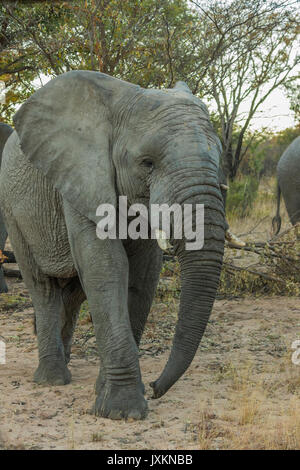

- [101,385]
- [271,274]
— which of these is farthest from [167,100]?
[271,274]

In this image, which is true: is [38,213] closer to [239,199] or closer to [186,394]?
[186,394]

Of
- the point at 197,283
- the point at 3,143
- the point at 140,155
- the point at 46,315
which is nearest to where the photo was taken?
the point at 197,283

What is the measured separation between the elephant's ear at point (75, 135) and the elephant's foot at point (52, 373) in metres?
1.36

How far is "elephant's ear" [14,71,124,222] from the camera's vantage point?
150 inches

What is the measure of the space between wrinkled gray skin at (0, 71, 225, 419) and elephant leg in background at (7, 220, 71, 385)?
390 mm

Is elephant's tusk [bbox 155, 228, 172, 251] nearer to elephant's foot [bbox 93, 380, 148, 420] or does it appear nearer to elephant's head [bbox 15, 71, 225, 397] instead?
elephant's head [bbox 15, 71, 225, 397]

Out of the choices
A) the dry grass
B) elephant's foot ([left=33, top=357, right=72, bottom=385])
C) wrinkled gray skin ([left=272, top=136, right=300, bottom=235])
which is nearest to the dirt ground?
elephant's foot ([left=33, top=357, right=72, bottom=385])

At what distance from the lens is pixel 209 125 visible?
3.69 m

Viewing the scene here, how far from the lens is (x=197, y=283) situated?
3.48 metres

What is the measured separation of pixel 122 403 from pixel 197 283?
855mm

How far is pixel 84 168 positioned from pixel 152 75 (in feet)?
10.3

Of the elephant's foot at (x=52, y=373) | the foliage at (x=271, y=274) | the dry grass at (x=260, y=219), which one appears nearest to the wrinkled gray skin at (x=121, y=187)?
the elephant's foot at (x=52, y=373)

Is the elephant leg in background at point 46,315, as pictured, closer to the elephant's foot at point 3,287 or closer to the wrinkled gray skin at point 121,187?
the wrinkled gray skin at point 121,187
